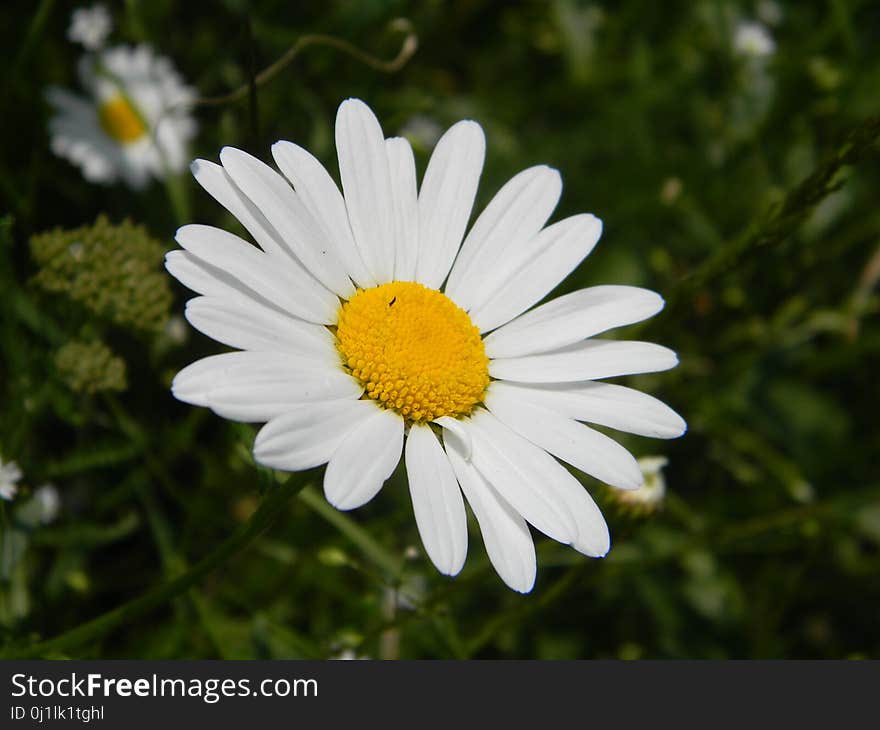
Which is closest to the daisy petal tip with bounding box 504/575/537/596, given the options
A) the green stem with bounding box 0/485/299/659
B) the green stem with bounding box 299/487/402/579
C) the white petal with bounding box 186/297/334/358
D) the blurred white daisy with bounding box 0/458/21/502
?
the green stem with bounding box 0/485/299/659

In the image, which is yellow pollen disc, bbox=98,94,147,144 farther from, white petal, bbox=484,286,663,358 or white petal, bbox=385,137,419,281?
white petal, bbox=484,286,663,358

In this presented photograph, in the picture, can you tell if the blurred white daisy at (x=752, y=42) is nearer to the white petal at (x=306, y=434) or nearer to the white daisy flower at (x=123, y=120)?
the white daisy flower at (x=123, y=120)

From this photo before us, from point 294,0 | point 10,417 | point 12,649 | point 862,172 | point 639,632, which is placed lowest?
point 12,649

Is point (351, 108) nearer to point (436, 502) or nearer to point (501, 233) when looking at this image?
point (501, 233)

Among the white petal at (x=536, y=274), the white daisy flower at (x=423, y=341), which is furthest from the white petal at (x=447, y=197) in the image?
the white petal at (x=536, y=274)

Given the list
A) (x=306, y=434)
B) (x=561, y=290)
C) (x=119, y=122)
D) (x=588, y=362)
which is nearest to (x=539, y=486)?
(x=588, y=362)

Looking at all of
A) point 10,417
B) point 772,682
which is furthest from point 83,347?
point 772,682

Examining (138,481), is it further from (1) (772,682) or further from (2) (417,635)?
(1) (772,682)
